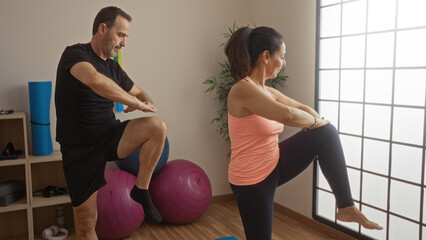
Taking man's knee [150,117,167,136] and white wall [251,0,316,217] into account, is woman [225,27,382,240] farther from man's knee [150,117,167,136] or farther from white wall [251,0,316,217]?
white wall [251,0,316,217]

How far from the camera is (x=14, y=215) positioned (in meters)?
3.51

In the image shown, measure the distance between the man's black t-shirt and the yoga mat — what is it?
1.08m

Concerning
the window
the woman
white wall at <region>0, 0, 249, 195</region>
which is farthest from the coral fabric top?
white wall at <region>0, 0, 249, 195</region>

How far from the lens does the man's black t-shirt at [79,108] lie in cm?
221

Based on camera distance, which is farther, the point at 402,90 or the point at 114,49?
the point at 402,90

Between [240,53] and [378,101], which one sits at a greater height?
[240,53]

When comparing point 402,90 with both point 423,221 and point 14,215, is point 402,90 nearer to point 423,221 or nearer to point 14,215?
point 423,221

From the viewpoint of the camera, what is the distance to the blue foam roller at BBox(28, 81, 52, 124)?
10.7ft

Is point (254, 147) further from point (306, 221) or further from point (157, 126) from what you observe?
point (306, 221)

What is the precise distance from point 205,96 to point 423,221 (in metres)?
2.30

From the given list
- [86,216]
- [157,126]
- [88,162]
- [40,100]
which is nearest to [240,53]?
[157,126]

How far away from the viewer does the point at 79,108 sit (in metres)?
2.25

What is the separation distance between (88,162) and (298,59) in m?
2.17

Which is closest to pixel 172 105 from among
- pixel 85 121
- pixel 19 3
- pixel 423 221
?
pixel 19 3
